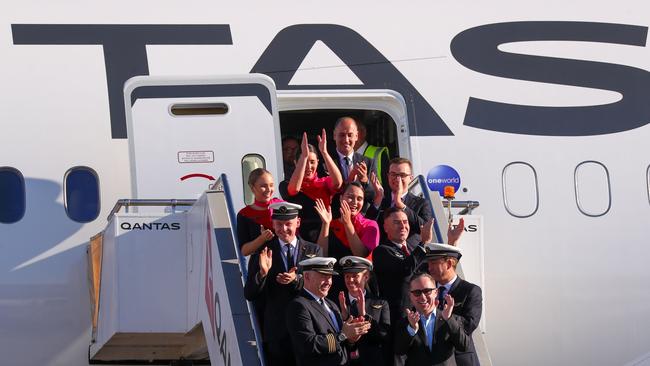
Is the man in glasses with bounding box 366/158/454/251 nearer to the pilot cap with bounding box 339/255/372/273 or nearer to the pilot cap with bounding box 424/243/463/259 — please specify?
the pilot cap with bounding box 424/243/463/259

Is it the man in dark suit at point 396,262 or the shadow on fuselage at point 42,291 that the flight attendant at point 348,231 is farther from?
the shadow on fuselage at point 42,291

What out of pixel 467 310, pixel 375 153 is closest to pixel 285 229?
pixel 467 310

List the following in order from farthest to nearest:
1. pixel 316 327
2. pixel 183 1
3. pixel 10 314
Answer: pixel 183 1, pixel 10 314, pixel 316 327

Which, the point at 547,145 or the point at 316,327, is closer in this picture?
the point at 316,327

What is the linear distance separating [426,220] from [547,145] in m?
3.37

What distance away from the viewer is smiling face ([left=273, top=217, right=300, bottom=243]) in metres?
8.51

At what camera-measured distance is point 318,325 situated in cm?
800

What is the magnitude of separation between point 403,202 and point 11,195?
4.11m

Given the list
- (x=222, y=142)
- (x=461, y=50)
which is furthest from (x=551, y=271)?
(x=222, y=142)

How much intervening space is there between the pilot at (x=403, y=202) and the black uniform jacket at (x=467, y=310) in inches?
21.5

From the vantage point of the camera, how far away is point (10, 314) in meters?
11.3

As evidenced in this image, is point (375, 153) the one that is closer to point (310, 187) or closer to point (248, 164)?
point (248, 164)

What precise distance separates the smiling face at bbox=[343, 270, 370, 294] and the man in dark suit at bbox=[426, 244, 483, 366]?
591mm

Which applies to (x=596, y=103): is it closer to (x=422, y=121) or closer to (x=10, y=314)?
(x=422, y=121)
